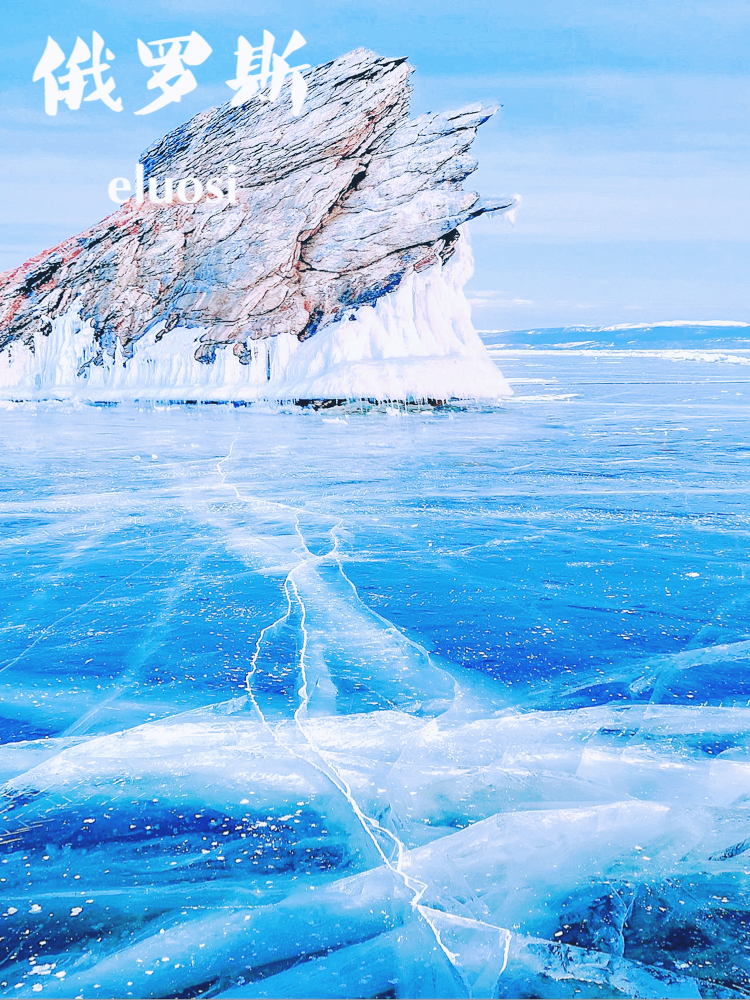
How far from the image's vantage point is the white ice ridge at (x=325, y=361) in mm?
17344

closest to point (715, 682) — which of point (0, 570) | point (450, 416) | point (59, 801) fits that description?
point (59, 801)

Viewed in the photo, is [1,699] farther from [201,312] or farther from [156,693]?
[201,312]

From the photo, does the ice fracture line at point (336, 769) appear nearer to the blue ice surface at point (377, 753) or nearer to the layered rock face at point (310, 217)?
the blue ice surface at point (377, 753)

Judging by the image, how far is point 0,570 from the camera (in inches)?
215

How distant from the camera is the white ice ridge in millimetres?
17344

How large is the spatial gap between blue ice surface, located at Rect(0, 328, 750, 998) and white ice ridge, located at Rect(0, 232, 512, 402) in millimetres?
10552

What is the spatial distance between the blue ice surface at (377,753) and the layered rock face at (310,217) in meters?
13.0

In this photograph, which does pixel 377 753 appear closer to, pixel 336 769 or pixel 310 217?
pixel 336 769

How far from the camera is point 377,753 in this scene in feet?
10.1

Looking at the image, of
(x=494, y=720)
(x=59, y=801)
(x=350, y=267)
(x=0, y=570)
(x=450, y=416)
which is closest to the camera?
(x=59, y=801)

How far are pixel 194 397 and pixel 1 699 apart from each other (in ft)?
53.7

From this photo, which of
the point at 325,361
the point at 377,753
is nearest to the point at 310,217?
the point at 325,361

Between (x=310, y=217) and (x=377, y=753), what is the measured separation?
1796 centimetres

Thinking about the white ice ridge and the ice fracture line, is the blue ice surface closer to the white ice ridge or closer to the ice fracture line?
the ice fracture line
